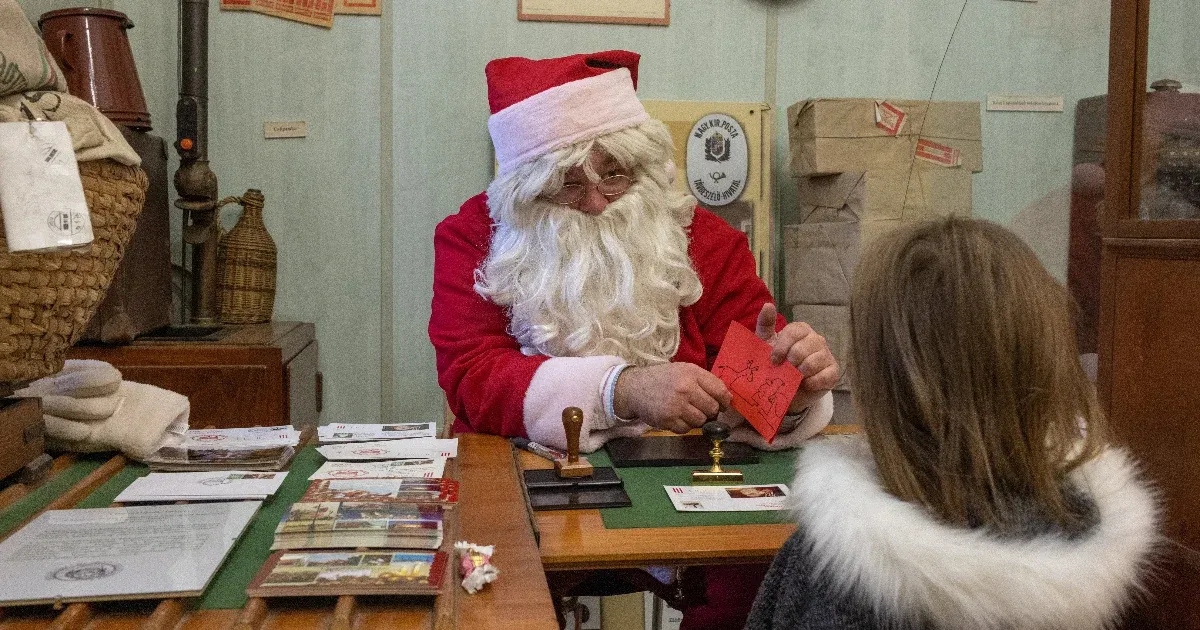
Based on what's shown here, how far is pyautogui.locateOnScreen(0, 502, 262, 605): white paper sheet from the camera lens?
102 cm

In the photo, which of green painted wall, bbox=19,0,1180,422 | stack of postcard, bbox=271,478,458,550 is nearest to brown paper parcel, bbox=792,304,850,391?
green painted wall, bbox=19,0,1180,422

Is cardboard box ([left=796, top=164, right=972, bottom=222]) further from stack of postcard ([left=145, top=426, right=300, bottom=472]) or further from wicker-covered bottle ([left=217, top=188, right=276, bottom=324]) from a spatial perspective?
wicker-covered bottle ([left=217, top=188, right=276, bottom=324])

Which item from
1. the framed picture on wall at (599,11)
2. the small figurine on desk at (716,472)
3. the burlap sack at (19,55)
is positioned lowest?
the small figurine on desk at (716,472)

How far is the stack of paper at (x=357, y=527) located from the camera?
1.15 metres

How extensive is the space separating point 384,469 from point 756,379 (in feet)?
2.40

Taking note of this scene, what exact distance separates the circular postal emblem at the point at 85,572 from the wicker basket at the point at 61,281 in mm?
402

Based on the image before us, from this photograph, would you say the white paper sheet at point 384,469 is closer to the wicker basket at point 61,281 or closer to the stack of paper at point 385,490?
the stack of paper at point 385,490

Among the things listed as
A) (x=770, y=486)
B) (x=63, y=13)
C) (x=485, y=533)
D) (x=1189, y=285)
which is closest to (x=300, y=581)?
(x=485, y=533)

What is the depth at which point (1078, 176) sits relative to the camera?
1.69 m

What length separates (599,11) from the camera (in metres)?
3.81

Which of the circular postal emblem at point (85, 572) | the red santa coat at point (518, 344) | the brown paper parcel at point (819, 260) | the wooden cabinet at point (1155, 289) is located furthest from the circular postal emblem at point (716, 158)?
the circular postal emblem at point (85, 572)

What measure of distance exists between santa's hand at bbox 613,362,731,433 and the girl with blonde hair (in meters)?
0.85

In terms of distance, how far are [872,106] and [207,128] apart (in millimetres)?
2392

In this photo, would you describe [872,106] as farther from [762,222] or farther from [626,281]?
[626,281]
